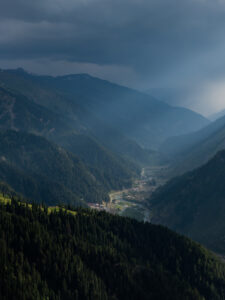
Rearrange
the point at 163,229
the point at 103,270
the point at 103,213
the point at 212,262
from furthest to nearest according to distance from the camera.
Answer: the point at 103,213 < the point at 163,229 < the point at 212,262 < the point at 103,270

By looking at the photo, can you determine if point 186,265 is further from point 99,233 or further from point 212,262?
point 99,233

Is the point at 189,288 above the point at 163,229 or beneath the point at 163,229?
beneath

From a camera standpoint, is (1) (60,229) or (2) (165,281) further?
(1) (60,229)

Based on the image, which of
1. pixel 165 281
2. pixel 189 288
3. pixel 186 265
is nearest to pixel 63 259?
pixel 165 281

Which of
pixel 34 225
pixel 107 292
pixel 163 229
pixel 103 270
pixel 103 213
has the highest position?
pixel 103 213

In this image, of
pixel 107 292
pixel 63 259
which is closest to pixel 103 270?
pixel 107 292

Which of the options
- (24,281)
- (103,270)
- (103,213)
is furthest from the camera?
(103,213)

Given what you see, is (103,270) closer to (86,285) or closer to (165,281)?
(86,285)
